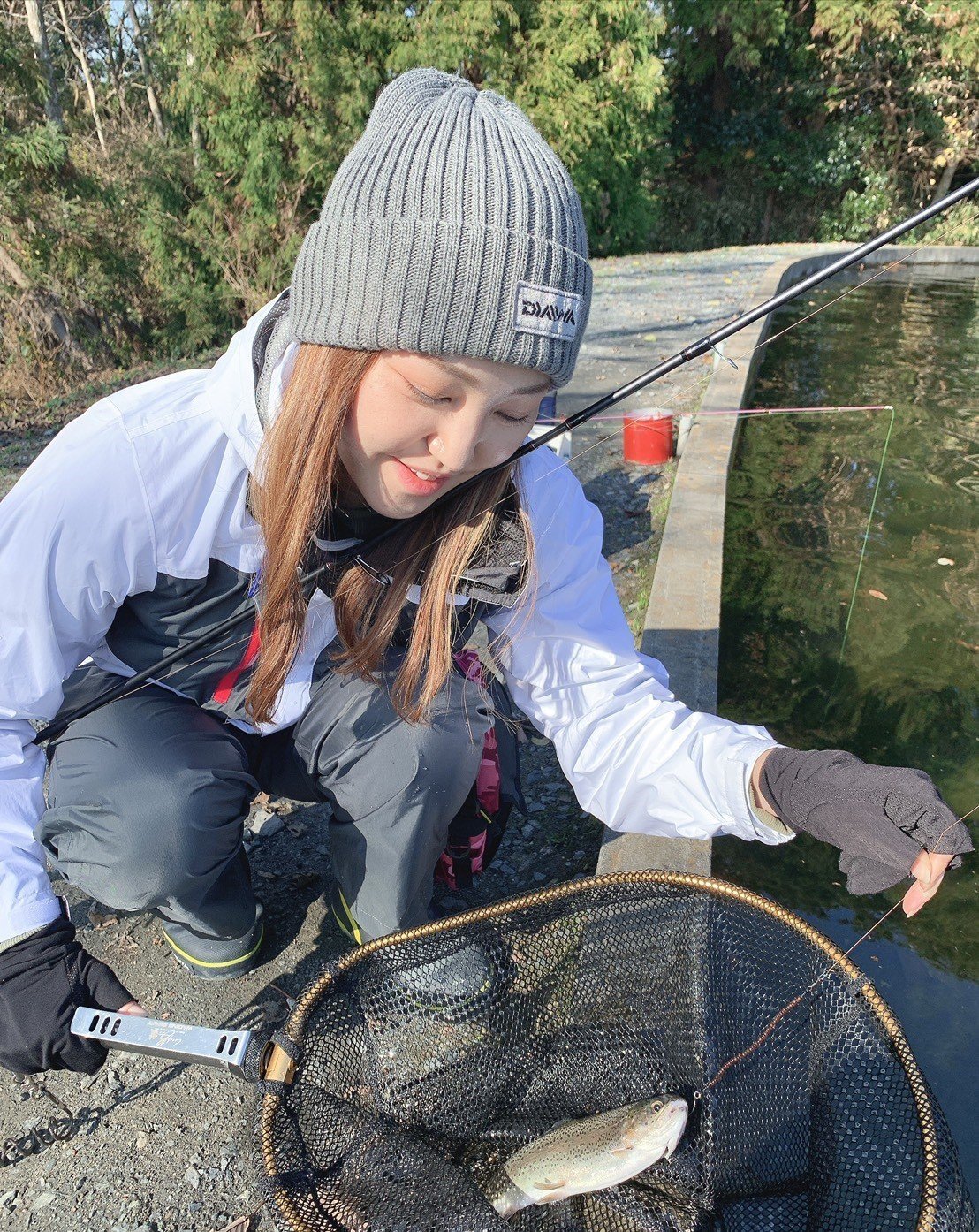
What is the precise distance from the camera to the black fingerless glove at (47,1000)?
1.53 m

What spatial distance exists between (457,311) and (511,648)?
865mm

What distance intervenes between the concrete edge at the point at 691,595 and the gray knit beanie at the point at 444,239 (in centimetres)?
115

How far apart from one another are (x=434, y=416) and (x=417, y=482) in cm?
15

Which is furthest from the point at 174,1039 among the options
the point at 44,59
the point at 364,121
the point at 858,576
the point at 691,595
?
the point at 364,121

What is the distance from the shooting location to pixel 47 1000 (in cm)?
154

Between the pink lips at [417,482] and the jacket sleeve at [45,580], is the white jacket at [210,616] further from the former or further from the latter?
the pink lips at [417,482]

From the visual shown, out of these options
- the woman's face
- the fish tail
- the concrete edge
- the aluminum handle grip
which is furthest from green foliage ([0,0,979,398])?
the fish tail

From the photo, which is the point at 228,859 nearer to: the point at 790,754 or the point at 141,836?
the point at 141,836

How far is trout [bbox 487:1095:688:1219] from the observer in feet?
5.21

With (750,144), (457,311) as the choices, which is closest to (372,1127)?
(457,311)

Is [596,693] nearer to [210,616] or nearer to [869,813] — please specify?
[869,813]

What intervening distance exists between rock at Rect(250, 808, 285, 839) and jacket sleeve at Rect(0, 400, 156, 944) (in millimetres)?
974

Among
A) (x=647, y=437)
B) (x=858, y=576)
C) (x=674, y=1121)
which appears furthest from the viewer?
(x=647, y=437)

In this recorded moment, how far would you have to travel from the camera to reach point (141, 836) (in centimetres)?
186
